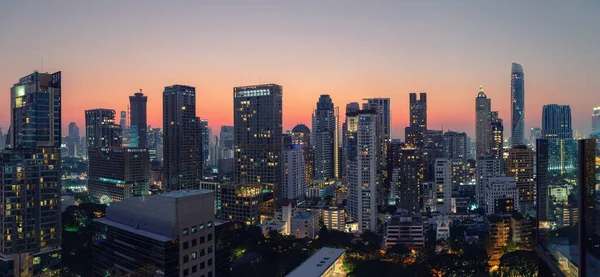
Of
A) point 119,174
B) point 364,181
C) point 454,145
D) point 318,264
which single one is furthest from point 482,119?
point 318,264

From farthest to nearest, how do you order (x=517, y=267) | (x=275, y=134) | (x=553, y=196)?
(x=275, y=134) < (x=517, y=267) < (x=553, y=196)

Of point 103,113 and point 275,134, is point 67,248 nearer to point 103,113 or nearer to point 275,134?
point 275,134

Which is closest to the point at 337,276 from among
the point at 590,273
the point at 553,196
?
the point at 553,196

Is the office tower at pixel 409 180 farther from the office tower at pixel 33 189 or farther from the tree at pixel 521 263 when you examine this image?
the office tower at pixel 33 189

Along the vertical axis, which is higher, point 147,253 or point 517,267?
point 147,253

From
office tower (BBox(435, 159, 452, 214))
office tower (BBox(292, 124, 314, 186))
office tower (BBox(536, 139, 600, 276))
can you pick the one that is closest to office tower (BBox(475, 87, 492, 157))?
office tower (BBox(292, 124, 314, 186))

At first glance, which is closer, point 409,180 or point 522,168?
point 522,168

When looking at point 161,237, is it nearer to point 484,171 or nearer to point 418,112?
point 484,171

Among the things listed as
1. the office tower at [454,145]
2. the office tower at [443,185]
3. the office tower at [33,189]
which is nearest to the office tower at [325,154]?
the office tower at [454,145]
